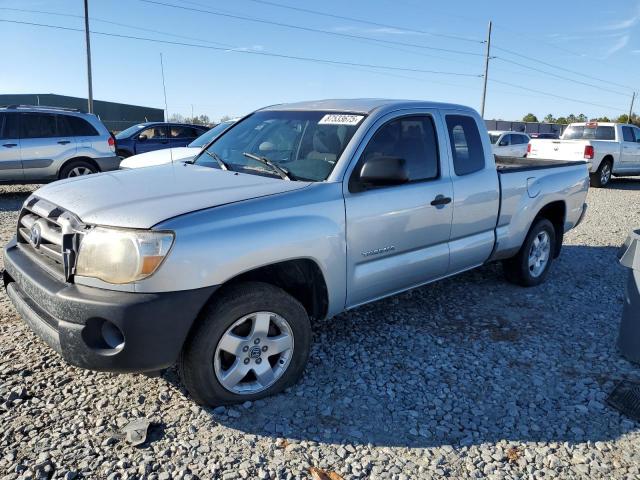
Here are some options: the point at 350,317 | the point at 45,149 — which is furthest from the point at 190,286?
the point at 45,149

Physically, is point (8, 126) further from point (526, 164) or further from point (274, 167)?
point (526, 164)

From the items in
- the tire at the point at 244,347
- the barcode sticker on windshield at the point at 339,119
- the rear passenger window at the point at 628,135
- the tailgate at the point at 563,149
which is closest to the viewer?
the tire at the point at 244,347

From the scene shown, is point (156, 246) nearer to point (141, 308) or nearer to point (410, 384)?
point (141, 308)

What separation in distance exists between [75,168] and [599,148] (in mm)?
13104

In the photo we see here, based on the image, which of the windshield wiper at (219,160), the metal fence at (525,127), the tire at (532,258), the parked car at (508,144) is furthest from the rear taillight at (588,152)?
the metal fence at (525,127)

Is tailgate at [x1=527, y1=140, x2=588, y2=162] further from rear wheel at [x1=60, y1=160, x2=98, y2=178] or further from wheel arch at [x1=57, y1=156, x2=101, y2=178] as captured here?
rear wheel at [x1=60, y1=160, x2=98, y2=178]

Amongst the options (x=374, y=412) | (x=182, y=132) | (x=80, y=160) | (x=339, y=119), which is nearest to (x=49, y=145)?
(x=80, y=160)

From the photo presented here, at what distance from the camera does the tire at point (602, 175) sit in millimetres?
14305

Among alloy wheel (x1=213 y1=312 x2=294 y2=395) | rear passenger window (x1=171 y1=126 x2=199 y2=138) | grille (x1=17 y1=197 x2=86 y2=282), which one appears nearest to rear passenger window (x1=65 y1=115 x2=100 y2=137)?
rear passenger window (x1=171 y1=126 x2=199 y2=138)

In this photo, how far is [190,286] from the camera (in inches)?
102

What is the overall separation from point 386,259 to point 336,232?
58cm

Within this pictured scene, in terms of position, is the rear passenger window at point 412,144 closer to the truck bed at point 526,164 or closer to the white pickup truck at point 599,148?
the truck bed at point 526,164

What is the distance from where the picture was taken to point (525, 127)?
4631 cm

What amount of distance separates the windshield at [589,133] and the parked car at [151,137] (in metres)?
11.1
